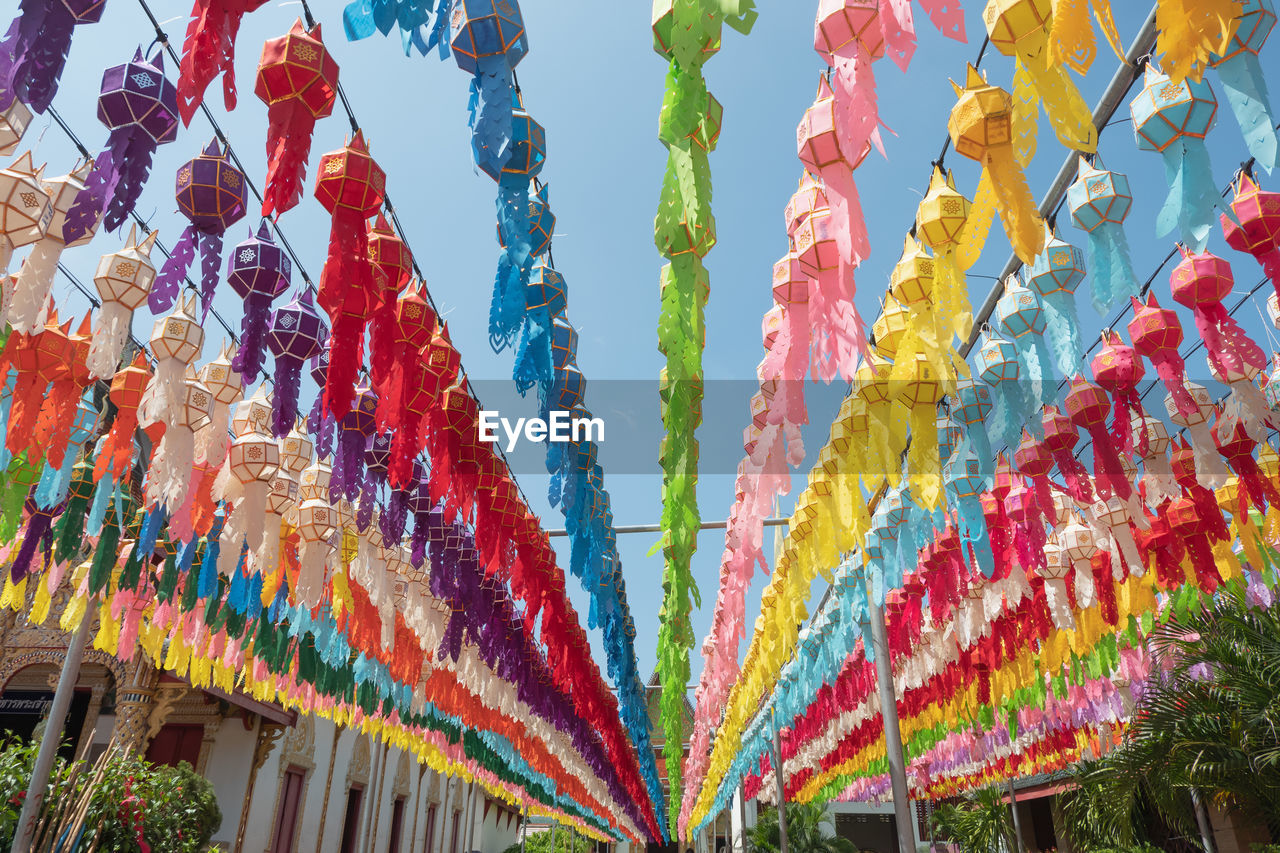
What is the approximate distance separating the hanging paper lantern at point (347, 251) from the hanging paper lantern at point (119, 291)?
0.95m

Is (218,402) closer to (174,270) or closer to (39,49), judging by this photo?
(174,270)

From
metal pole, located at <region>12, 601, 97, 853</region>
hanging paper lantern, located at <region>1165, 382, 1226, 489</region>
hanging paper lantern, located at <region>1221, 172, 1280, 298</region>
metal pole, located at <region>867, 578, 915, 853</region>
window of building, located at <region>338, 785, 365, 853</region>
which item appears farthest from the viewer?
window of building, located at <region>338, 785, 365, 853</region>

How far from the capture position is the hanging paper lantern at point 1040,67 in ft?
6.70

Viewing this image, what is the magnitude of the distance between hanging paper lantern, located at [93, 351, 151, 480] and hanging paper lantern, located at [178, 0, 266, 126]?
2.11 meters

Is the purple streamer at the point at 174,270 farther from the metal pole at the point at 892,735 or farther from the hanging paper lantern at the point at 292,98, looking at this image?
the metal pole at the point at 892,735

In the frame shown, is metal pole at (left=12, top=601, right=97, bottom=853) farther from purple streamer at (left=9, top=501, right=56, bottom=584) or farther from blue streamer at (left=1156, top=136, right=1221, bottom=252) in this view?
blue streamer at (left=1156, top=136, right=1221, bottom=252)

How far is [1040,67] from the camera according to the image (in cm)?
211

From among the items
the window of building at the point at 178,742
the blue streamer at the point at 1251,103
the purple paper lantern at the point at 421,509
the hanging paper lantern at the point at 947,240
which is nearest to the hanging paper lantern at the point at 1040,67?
the blue streamer at the point at 1251,103

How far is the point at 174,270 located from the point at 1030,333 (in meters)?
3.35

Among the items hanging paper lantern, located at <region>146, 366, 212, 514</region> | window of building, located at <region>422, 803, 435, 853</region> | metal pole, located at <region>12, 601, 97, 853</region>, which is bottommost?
window of building, located at <region>422, 803, 435, 853</region>

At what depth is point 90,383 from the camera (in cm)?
364

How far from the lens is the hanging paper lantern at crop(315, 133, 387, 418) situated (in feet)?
8.89

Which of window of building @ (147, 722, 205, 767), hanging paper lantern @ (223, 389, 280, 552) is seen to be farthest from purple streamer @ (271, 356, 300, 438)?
window of building @ (147, 722, 205, 767)

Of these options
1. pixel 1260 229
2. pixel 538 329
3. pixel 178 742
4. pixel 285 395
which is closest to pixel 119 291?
pixel 285 395
